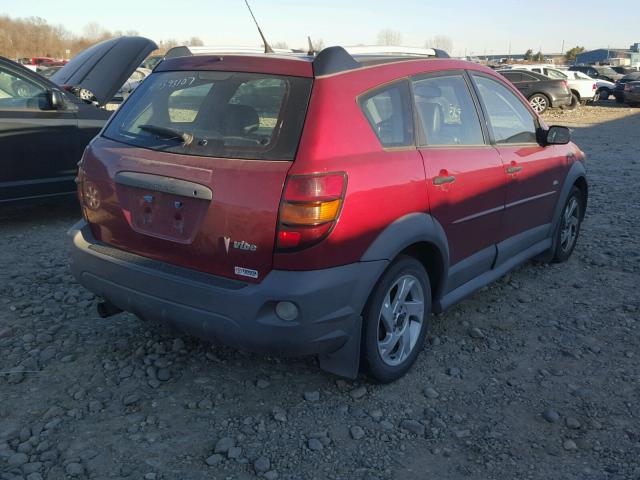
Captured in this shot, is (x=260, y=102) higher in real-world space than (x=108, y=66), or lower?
higher

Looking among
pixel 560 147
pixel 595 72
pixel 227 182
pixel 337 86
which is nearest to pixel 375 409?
pixel 227 182

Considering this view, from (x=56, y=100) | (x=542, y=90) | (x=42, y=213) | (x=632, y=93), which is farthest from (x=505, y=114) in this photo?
(x=632, y=93)

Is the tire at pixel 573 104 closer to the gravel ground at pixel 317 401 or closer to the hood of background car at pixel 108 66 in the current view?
the hood of background car at pixel 108 66

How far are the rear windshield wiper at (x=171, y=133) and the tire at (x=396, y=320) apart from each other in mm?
1192

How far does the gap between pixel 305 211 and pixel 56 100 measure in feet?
14.4

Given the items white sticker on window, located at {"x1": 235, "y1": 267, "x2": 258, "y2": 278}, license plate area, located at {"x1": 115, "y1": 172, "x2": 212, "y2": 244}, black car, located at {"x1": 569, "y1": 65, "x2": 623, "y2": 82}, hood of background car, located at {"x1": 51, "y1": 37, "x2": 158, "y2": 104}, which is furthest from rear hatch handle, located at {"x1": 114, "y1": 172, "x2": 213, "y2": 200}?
black car, located at {"x1": 569, "y1": 65, "x2": 623, "y2": 82}

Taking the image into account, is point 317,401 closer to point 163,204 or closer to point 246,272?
point 246,272

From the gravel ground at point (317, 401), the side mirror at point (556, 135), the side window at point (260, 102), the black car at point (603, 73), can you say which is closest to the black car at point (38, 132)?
the gravel ground at point (317, 401)

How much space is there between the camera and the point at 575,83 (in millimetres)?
24859

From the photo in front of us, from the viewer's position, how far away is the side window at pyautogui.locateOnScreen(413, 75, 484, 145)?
344 centimetres

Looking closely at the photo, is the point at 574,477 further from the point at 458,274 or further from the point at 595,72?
the point at 595,72

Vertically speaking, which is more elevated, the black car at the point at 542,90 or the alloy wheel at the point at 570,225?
the alloy wheel at the point at 570,225

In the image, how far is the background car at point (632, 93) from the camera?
2519 cm

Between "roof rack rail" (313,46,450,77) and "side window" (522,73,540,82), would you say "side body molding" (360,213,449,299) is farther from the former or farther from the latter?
"side window" (522,73,540,82)
